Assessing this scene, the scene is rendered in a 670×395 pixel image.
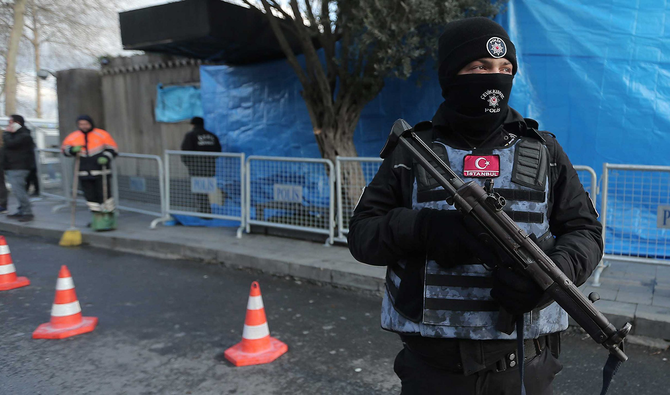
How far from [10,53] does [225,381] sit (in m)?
→ 16.2

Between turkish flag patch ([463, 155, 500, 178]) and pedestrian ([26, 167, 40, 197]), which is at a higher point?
turkish flag patch ([463, 155, 500, 178])

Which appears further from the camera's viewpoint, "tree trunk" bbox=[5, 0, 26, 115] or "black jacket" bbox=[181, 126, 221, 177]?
"tree trunk" bbox=[5, 0, 26, 115]

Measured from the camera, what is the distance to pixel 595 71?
564cm

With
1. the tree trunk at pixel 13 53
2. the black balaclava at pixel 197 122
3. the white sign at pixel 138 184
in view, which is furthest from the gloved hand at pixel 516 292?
the tree trunk at pixel 13 53

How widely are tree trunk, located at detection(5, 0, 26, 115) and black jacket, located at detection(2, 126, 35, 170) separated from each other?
8187 mm

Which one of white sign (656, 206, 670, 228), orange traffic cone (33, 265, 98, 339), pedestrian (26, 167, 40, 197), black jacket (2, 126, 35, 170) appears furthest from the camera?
pedestrian (26, 167, 40, 197)

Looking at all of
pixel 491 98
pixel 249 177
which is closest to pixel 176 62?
pixel 249 177

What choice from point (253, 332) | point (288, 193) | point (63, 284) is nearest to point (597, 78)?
point (288, 193)

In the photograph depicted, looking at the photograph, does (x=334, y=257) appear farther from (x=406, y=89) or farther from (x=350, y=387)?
(x=350, y=387)

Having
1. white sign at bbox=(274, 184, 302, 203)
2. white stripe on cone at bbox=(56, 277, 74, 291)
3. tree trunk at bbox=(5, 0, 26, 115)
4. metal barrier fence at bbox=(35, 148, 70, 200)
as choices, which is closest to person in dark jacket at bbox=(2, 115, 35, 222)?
metal barrier fence at bbox=(35, 148, 70, 200)

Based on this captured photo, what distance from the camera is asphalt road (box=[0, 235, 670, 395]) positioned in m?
3.28

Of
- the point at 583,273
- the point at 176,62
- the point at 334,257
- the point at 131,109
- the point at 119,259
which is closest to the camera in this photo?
the point at 583,273

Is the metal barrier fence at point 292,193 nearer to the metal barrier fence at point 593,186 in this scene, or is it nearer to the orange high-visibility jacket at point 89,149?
the orange high-visibility jacket at point 89,149

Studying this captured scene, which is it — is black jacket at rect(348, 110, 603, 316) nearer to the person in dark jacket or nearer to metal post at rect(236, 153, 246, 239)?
metal post at rect(236, 153, 246, 239)
